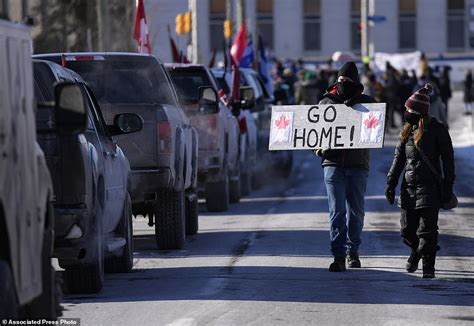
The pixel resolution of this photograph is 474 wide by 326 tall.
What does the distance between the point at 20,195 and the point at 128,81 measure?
785 cm

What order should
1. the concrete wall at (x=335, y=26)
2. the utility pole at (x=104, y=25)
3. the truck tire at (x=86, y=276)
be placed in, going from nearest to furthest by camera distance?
the truck tire at (x=86, y=276) → the utility pole at (x=104, y=25) → the concrete wall at (x=335, y=26)

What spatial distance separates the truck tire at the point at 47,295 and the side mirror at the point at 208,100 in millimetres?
10263

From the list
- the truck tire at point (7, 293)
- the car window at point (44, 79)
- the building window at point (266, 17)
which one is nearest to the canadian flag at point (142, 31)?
the car window at point (44, 79)

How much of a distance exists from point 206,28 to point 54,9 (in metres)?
65.9

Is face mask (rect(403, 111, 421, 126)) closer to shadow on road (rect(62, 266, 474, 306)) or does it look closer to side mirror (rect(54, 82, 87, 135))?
shadow on road (rect(62, 266, 474, 306))

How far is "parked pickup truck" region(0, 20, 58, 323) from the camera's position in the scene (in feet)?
25.2

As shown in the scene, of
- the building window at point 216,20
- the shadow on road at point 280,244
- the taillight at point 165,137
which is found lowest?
the shadow on road at point 280,244

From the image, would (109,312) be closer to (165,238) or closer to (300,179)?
(165,238)

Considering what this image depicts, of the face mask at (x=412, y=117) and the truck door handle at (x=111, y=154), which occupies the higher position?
the face mask at (x=412, y=117)

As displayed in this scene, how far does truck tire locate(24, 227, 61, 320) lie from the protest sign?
5559mm

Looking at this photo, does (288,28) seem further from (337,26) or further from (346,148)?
(346,148)

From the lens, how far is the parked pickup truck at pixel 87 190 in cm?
1128

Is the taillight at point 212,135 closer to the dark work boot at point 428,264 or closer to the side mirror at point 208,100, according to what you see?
the side mirror at point 208,100

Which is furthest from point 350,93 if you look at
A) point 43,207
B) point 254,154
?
point 254,154
